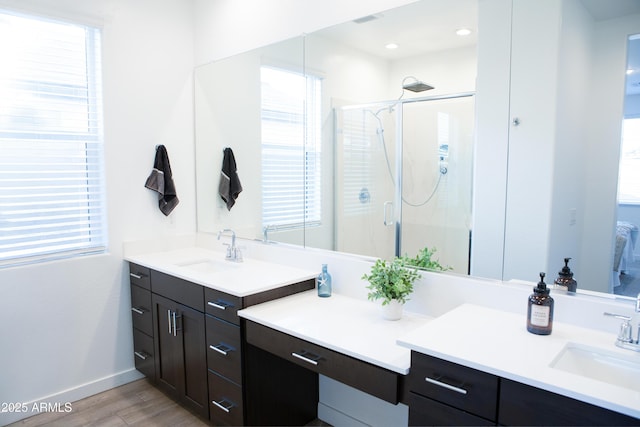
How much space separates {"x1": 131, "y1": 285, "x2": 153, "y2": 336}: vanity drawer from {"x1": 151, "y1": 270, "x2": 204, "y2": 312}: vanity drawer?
0.15 m

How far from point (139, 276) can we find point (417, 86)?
217 centimetres

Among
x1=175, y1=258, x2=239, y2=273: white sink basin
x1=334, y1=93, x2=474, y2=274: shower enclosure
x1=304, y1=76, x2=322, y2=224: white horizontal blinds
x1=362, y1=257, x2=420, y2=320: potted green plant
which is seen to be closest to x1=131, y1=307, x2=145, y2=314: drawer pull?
x1=175, y1=258, x2=239, y2=273: white sink basin

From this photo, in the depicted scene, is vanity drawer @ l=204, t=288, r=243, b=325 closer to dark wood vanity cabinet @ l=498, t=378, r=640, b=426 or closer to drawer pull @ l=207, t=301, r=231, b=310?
drawer pull @ l=207, t=301, r=231, b=310

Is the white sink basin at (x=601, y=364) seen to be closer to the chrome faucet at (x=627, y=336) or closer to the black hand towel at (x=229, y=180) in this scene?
the chrome faucet at (x=627, y=336)

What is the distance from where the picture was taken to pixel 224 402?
2242 millimetres

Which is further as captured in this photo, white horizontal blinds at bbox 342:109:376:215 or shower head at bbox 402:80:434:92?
white horizontal blinds at bbox 342:109:376:215

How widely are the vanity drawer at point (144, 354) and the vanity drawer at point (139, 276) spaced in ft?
1.15

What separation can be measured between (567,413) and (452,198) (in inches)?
44.2

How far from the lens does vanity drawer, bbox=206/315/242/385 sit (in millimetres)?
2115

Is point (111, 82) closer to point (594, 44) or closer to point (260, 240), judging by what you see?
point (260, 240)

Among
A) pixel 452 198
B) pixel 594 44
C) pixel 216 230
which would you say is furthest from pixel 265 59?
pixel 594 44

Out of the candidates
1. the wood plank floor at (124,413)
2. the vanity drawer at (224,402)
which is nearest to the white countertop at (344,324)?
the vanity drawer at (224,402)

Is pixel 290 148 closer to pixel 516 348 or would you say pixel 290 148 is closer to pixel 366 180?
pixel 366 180

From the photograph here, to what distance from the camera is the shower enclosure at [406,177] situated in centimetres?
201
